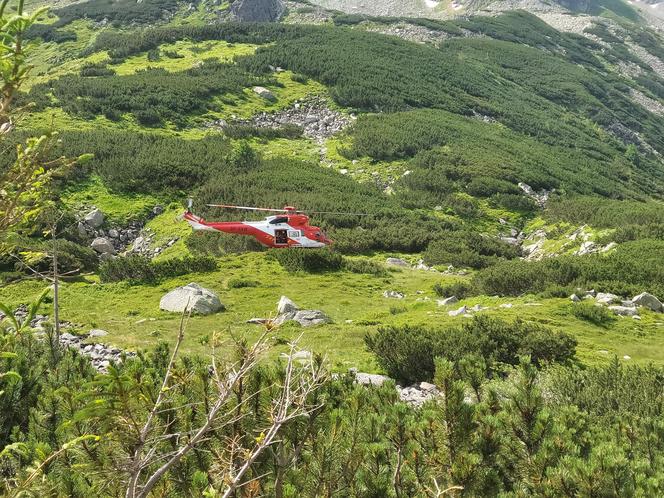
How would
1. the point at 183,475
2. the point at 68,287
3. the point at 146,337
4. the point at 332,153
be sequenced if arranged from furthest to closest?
the point at 332,153 < the point at 68,287 < the point at 146,337 < the point at 183,475

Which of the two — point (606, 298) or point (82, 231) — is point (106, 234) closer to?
point (82, 231)

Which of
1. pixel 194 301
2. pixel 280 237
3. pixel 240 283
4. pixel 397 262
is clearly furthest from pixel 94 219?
pixel 397 262

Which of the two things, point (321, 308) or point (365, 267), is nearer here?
point (321, 308)

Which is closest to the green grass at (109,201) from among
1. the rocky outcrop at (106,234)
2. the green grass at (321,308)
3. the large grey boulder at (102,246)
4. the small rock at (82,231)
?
the rocky outcrop at (106,234)

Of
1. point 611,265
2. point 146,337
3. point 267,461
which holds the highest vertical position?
point 267,461

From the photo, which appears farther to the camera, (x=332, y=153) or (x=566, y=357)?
(x=332, y=153)

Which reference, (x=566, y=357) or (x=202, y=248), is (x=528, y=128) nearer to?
(x=202, y=248)

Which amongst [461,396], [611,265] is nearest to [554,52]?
[611,265]
